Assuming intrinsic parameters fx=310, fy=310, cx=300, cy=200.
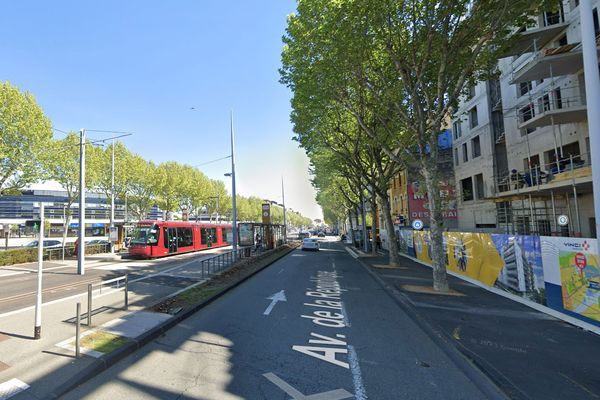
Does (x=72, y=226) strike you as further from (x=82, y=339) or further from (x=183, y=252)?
(x=82, y=339)

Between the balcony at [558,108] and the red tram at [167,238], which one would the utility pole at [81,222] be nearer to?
the red tram at [167,238]

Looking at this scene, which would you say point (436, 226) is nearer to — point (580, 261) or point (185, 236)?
point (580, 261)

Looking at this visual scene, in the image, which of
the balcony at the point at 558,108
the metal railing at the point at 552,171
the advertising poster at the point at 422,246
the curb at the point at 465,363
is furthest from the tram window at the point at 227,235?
the curb at the point at 465,363

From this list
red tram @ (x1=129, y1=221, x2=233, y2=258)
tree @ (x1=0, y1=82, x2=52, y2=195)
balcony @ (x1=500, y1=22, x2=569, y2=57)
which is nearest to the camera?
balcony @ (x1=500, y1=22, x2=569, y2=57)

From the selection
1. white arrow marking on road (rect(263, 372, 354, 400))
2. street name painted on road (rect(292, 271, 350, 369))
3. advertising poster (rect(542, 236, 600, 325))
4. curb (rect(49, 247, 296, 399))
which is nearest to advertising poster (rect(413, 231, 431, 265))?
street name painted on road (rect(292, 271, 350, 369))

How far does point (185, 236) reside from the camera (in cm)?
2692

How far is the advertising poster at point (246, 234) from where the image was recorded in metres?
28.7

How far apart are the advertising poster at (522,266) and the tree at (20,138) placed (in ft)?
87.2

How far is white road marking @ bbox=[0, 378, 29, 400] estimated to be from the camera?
410 cm

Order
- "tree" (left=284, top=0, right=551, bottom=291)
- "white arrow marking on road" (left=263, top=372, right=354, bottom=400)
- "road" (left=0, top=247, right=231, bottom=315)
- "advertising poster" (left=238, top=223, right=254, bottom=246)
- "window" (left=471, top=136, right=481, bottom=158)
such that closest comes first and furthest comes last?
"white arrow marking on road" (left=263, top=372, right=354, bottom=400)
"tree" (left=284, top=0, right=551, bottom=291)
"road" (left=0, top=247, right=231, bottom=315)
"window" (left=471, top=136, right=481, bottom=158)
"advertising poster" (left=238, top=223, right=254, bottom=246)

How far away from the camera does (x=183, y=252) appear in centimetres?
2680

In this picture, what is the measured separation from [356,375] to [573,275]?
218 inches

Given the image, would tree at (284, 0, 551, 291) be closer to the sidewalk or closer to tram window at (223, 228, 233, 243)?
the sidewalk

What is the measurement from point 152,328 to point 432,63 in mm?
12308
